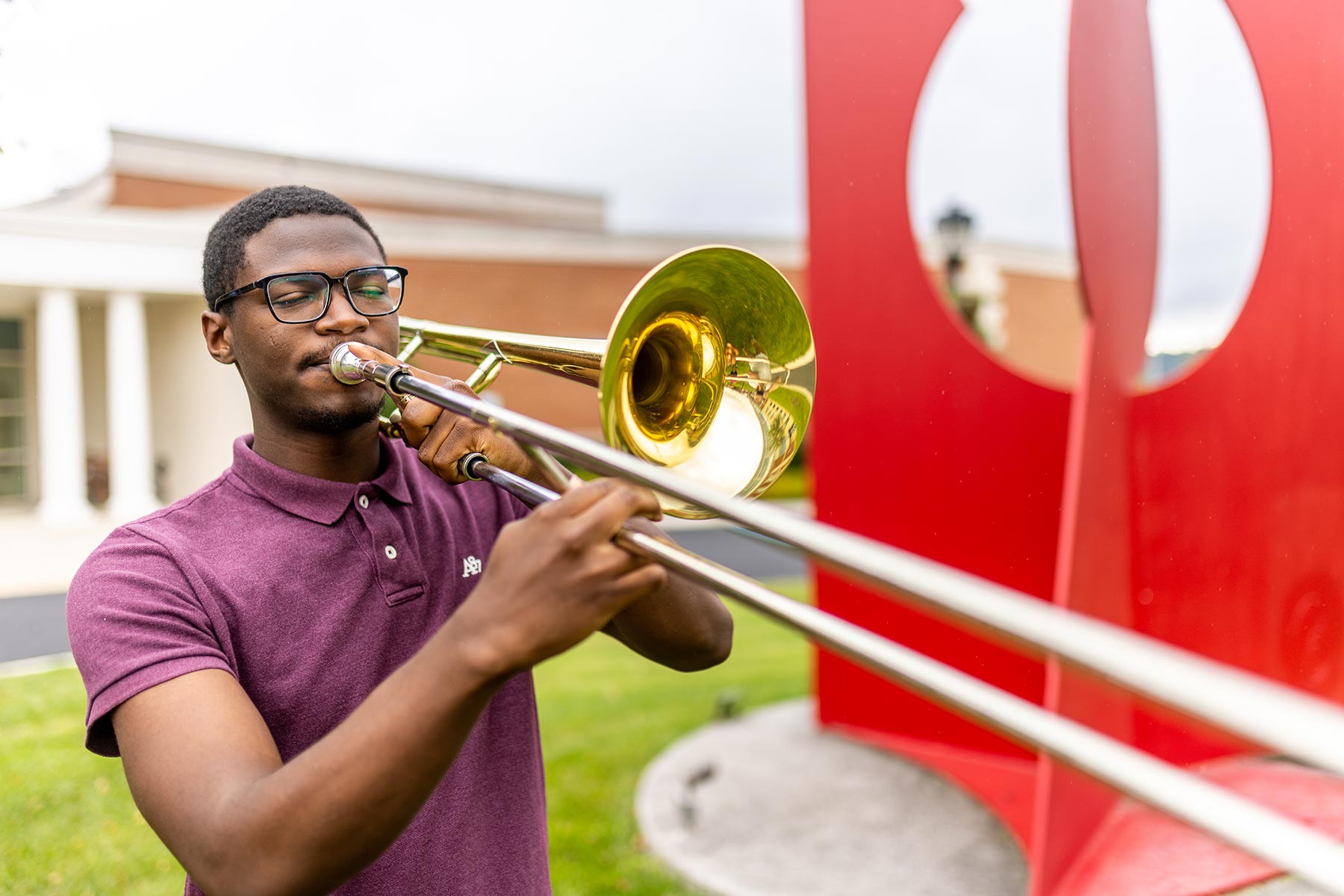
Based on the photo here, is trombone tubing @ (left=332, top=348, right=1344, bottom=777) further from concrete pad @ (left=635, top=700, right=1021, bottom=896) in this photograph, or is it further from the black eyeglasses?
concrete pad @ (left=635, top=700, right=1021, bottom=896)

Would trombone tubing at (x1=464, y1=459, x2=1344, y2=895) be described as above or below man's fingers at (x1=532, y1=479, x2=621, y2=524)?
below

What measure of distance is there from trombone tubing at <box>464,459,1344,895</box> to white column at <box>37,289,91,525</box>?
11610 mm

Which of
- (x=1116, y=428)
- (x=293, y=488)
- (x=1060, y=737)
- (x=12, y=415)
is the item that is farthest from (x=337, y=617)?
(x=12, y=415)

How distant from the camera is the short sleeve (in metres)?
1.33

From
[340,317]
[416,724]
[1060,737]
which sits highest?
[340,317]


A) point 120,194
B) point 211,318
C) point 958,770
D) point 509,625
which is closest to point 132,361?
point 120,194

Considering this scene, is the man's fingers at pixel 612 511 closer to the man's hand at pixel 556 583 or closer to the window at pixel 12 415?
the man's hand at pixel 556 583

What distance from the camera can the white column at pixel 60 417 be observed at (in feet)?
35.4

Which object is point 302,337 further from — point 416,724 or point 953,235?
point 953,235

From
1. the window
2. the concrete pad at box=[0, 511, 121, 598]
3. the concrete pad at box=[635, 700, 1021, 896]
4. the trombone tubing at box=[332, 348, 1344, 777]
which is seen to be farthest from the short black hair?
the window

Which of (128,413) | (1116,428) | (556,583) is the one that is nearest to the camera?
(556,583)

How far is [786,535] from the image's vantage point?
3.05 ft

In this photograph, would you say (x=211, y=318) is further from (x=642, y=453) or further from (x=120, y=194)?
(x=120, y=194)

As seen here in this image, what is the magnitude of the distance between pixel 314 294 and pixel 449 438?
1.18 feet
